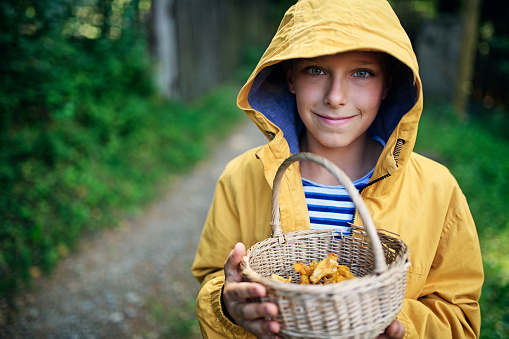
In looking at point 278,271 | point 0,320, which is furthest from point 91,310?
point 278,271

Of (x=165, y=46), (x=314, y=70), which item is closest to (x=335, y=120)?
(x=314, y=70)

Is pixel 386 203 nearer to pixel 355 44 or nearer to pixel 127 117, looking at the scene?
pixel 355 44

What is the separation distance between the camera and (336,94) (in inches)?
58.3

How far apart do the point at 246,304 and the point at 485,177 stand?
4.58 meters

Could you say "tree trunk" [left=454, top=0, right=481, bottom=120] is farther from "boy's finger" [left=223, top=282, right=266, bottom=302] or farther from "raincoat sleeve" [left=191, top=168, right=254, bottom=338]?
"boy's finger" [left=223, top=282, right=266, bottom=302]

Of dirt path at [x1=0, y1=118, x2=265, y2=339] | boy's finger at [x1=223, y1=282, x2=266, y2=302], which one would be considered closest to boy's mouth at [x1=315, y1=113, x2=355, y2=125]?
boy's finger at [x1=223, y1=282, x2=266, y2=302]

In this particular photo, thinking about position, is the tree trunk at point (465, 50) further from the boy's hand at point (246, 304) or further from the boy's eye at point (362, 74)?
the boy's hand at point (246, 304)

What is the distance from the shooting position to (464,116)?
7.62m

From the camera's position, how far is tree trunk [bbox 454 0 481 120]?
7.08 m

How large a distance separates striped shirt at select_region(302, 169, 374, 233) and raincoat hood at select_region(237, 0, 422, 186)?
193 mm

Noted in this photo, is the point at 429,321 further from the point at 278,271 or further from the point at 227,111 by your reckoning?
the point at 227,111

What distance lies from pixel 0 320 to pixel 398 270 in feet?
10.1

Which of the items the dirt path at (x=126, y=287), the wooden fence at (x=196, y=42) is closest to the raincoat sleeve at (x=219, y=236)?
the dirt path at (x=126, y=287)

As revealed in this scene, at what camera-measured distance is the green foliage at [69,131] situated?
3656 millimetres
